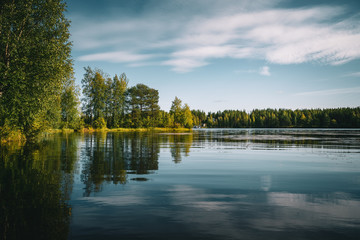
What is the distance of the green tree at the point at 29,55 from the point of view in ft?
77.3

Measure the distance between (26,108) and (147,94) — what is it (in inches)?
3737

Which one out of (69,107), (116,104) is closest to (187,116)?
(116,104)

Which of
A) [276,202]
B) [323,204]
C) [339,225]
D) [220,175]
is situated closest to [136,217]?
[276,202]

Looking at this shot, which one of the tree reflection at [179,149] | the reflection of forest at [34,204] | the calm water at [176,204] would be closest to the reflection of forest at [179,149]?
the tree reflection at [179,149]

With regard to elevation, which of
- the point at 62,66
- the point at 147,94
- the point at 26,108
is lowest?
the point at 26,108

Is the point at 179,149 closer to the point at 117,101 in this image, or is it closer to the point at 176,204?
the point at 176,204

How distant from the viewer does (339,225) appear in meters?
6.51

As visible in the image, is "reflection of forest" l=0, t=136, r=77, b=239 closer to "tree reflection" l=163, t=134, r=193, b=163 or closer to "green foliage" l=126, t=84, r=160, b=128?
"tree reflection" l=163, t=134, r=193, b=163

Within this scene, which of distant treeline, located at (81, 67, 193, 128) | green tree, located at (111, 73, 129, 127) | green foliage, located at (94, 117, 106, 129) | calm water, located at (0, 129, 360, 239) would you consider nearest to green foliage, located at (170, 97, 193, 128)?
distant treeline, located at (81, 67, 193, 128)

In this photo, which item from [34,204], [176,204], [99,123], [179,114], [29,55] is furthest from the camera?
[179,114]

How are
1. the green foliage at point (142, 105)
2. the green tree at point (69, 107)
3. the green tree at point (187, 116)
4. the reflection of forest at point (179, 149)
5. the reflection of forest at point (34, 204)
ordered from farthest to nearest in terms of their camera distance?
the green tree at point (187, 116) < the green foliage at point (142, 105) < the green tree at point (69, 107) < the reflection of forest at point (179, 149) < the reflection of forest at point (34, 204)

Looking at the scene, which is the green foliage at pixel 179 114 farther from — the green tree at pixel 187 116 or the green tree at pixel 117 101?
the green tree at pixel 117 101

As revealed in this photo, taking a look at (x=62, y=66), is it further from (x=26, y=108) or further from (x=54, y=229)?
(x=54, y=229)

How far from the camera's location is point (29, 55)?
1009 inches
